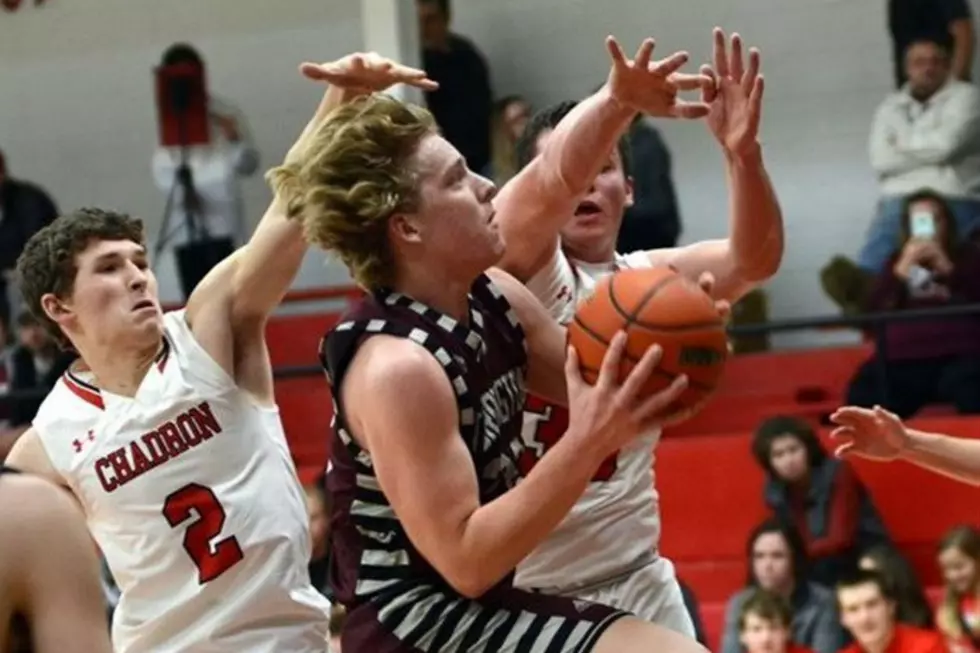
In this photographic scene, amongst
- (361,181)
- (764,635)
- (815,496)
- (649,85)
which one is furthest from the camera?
(815,496)

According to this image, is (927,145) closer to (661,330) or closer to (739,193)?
(739,193)

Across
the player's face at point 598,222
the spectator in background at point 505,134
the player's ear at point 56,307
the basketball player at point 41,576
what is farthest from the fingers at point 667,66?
the spectator in background at point 505,134

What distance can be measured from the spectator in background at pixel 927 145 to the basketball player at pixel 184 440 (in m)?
4.88

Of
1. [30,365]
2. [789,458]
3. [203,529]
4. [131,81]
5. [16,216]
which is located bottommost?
[30,365]

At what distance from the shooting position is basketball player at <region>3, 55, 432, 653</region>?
4.29 meters

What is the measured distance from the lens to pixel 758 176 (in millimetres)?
4391

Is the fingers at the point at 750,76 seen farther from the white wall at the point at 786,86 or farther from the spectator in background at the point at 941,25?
the white wall at the point at 786,86

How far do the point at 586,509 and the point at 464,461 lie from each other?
1.35m

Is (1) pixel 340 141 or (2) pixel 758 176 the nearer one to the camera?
(1) pixel 340 141

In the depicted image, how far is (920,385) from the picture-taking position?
27.7ft

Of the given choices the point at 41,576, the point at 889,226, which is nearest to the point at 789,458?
the point at 889,226

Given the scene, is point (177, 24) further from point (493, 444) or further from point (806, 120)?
point (493, 444)

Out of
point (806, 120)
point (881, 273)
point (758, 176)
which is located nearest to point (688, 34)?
point (806, 120)

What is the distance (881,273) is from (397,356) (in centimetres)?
574
